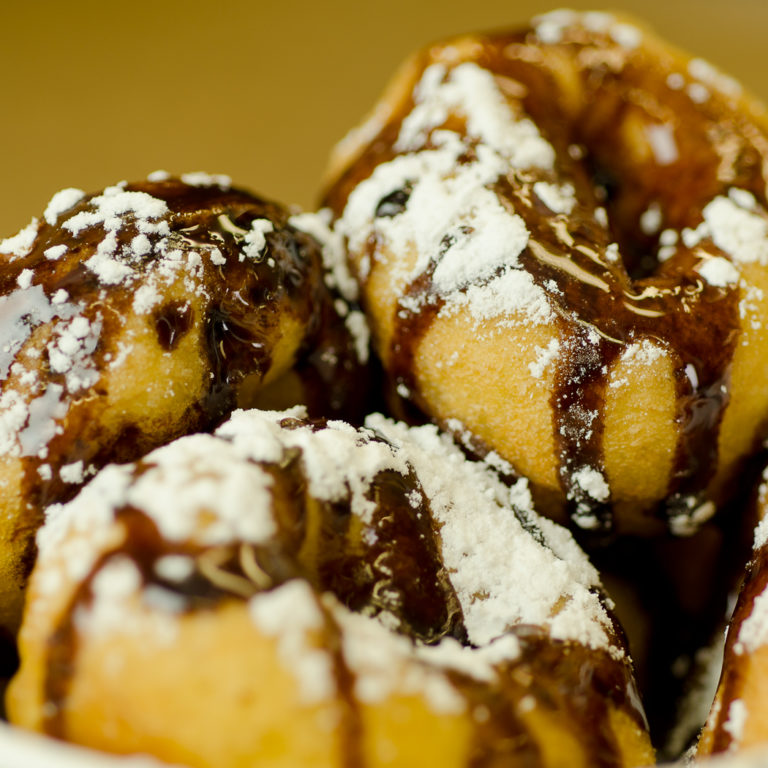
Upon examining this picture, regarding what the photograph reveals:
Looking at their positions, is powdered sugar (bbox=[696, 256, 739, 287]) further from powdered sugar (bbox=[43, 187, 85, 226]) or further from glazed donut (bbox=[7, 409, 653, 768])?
powdered sugar (bbox=[43, 187, 85, 226])

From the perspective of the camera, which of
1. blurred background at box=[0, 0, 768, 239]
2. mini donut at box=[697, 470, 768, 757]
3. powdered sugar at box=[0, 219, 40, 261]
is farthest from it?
blurred background at box=[0, 0, 768, 239]

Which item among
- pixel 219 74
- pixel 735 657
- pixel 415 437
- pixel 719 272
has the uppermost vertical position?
pixel 219 74

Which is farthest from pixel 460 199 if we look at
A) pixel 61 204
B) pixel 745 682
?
pixel 745 682

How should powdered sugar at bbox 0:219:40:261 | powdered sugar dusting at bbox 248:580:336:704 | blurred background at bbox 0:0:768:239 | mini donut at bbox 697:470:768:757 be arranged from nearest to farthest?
powdered sugar dusting at bbox 248:580:336:704 < mini donut at bbox 697:470:768:757 < powdered sugar at bbox 0:219:40:261 < blurred background at bbox 0:0:768:239

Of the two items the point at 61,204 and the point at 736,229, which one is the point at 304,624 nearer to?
the point at 61,204

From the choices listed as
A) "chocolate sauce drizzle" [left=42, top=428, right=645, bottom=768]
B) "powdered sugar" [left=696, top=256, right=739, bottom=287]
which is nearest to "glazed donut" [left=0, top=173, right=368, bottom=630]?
"chocolate sauce drizzle" [left=42, top=428, right=645, bottom=768]

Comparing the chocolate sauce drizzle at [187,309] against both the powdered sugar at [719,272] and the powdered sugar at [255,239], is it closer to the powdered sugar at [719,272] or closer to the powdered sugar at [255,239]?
the powdered sugar at [255,239]
